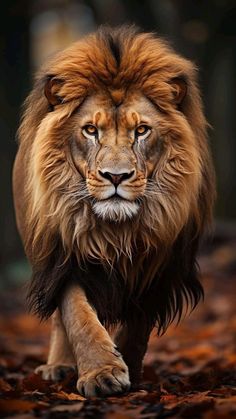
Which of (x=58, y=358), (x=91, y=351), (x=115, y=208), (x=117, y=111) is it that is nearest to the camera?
(x=91, y=351)

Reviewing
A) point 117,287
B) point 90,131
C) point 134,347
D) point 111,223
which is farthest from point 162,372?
point 90,131

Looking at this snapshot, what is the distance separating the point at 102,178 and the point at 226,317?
18.6 ft

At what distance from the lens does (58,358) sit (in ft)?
19.2

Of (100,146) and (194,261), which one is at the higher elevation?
(100,146)

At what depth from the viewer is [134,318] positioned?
5195mm

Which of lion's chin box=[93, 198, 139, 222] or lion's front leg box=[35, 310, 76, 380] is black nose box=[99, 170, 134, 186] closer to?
lion's chin box=[93, 198, 139, 222]

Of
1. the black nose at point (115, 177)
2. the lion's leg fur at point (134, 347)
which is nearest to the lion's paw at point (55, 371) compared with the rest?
the lion's leg fur at point (134, 347)

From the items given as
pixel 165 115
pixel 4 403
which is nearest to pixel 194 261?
pixel 165 115

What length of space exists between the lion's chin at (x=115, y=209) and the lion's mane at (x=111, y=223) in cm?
11

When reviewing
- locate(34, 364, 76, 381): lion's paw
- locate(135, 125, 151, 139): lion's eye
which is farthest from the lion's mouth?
locate(34, 364, 76, 381): lion's paw

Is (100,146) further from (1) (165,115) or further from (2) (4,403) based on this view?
(2) (4,403)

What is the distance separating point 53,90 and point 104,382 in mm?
1532

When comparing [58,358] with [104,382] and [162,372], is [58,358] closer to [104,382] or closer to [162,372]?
[162,372]

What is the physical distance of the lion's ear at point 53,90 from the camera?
16.6 feet
